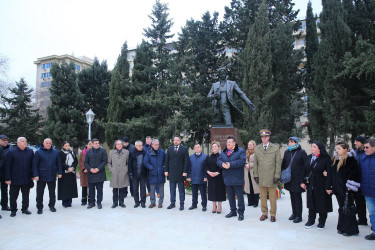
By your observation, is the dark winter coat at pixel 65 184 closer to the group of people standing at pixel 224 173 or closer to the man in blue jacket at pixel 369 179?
the group of people standing at pixel 224 173

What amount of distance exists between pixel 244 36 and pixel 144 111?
9.42 metres

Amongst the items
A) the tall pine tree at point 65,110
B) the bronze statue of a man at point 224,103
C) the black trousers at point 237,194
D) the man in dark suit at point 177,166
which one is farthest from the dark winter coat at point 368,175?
the tall pine tree at point 65,110

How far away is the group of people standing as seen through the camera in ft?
15.4

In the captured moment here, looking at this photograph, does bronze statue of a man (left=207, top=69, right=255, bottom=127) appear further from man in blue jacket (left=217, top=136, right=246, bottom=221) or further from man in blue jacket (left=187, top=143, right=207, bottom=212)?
man in blue jacket (left=217, top=136, right=246, bottom=221)

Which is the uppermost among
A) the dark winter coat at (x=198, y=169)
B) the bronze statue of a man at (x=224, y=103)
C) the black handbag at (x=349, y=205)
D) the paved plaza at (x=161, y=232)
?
the bronze statue of a man at (x=224, y=103)

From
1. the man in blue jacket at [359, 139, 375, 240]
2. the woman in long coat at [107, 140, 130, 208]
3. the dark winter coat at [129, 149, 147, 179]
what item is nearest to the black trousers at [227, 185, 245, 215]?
the man in blue jacket at [359, 139, 375, 240]

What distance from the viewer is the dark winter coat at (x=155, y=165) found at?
7.07 m

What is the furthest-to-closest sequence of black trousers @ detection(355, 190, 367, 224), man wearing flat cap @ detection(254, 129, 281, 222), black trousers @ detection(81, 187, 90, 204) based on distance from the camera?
1. black trousers @ detection(81, 187, 90, 204)
2. man wearing flat cap @ detection(254, 129, 281, 222)
3. black trousers @ detection(355, 190, 367, 224)

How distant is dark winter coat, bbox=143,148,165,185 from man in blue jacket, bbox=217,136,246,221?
175 centimetres

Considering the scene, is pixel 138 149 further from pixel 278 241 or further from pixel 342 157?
pixel 342 157

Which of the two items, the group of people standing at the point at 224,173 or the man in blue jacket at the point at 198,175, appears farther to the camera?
the man in blue jacket at the point at 198,175

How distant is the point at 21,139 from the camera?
6.48 meters

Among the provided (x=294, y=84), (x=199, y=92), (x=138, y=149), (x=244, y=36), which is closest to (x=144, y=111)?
(x=199, y=92)

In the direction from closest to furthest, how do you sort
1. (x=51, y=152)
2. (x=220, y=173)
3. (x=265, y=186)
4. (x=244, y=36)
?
(x=265, y=186)
(x=220, y=173)
(x=51, y=152)
(x=244, y=36)
